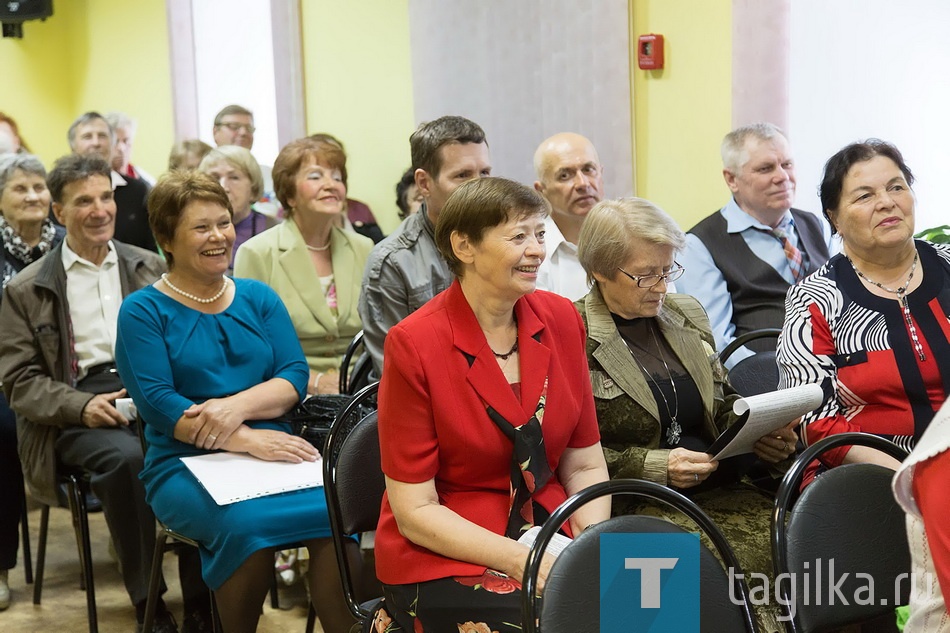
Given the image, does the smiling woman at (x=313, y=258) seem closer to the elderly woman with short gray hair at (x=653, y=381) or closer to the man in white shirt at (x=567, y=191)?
the man in white shirt at (x=567, y=191)

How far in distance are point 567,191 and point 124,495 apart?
5.59 feet

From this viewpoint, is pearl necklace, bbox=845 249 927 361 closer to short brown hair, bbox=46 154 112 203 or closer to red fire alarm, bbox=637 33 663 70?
red fire alarm, bbox=637 33 663 70

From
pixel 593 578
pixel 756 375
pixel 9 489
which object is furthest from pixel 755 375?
pixel 9 489

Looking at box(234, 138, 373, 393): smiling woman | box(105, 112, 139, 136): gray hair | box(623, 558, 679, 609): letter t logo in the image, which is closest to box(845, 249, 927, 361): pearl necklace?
box(623, 558, 679, 609): letter t logo

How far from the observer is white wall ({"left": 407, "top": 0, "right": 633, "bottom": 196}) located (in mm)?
4484

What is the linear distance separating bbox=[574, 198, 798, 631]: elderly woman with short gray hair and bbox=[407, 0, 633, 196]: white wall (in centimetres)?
201

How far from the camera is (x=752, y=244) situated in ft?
12.2

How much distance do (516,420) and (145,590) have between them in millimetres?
1703

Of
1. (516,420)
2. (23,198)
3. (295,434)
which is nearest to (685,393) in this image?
(516,420)

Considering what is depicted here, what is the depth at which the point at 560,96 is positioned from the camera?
4617 mm

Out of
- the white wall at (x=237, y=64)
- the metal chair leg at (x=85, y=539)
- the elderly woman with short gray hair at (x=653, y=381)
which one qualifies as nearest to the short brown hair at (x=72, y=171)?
the metal chair leg at (x=85, y=539)

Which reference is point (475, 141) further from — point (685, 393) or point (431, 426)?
point (431, 426)

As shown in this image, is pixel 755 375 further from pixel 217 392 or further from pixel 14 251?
pixel 14 251

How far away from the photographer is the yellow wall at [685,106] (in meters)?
4.25
